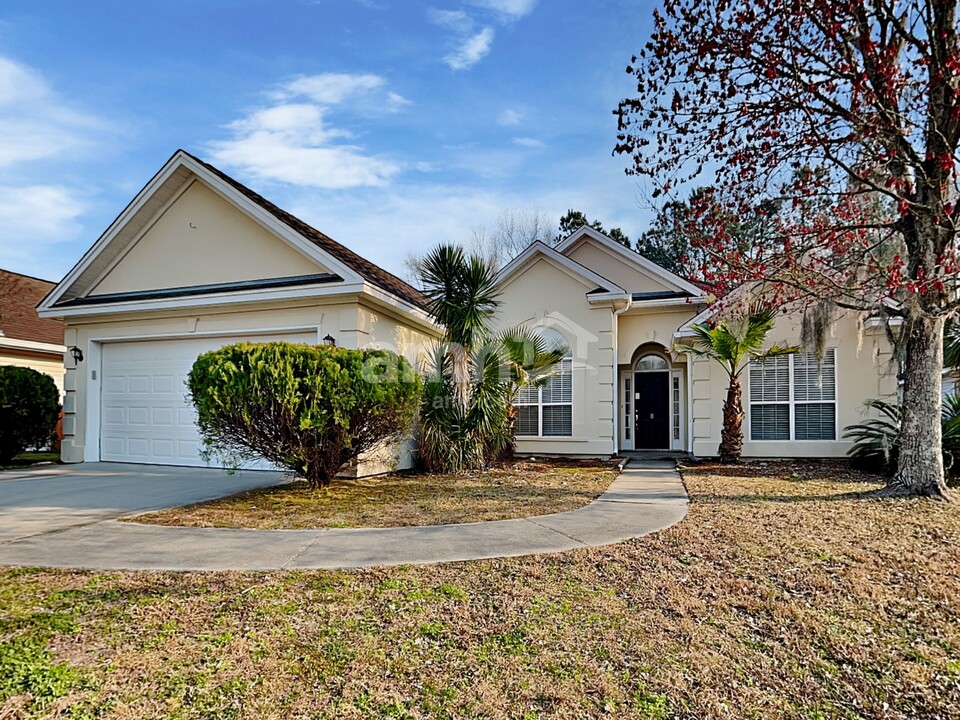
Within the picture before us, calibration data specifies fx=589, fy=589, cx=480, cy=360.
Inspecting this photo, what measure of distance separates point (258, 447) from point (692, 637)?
6.06m

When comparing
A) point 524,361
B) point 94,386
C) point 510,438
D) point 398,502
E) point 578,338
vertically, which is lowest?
point 398,502

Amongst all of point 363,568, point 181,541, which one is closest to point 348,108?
point 181,541

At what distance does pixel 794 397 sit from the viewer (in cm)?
1332

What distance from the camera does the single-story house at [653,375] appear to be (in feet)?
42.9

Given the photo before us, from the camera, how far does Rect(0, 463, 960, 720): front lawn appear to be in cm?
291

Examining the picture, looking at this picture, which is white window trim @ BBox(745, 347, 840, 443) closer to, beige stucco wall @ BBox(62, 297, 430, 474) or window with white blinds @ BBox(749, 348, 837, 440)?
window with white blinds @ BBox(749, 348, 837, 440)

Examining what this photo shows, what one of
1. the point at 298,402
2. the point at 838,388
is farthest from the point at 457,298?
the point at 838,388

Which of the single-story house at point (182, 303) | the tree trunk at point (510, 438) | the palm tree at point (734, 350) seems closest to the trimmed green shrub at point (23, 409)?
the single-story house at point (182, 303)

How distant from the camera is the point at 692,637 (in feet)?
11.9

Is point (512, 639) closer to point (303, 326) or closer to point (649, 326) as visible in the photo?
point (303, 326)

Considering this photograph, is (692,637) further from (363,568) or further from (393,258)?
(393,258)

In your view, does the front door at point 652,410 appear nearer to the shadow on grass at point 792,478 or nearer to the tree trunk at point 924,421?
the shadow on grass at point 792,478

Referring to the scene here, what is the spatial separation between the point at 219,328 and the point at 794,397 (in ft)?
40.6

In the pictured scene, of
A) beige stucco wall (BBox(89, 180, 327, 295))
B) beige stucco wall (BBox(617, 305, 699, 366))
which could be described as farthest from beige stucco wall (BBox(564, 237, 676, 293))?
beige stucco wall (BBox(89, 180, 327, 295))
